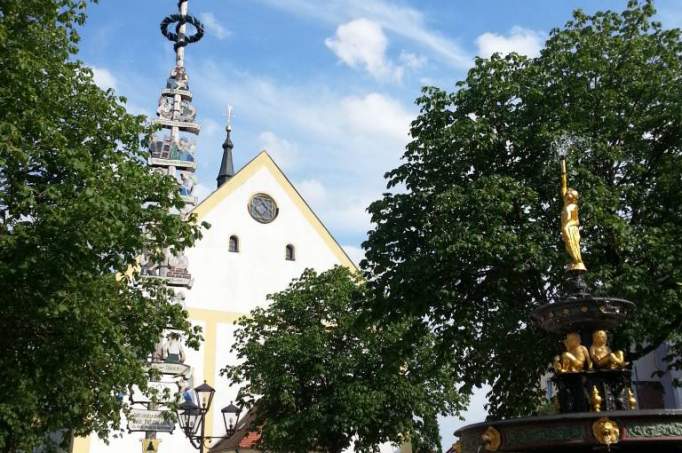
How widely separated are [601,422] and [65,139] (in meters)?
9.99

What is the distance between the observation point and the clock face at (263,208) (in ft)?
127

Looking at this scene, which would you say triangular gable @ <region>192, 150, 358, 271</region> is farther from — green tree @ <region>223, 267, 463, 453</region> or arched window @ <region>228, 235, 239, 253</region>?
green tree @ <region>223, 267, 463, 453</region>

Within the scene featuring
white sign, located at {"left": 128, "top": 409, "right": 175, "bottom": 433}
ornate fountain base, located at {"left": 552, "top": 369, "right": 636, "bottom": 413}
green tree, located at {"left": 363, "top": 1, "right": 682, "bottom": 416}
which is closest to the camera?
ornate fountain base, located at {"left": 552, "top": 369, "right": 636, "bottom": 413}

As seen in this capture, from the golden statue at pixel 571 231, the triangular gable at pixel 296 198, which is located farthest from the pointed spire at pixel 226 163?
the golden statue at pixel 571 231

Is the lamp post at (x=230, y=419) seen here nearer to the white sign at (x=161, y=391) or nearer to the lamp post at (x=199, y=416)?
the lamp post at (x=199, y=416)

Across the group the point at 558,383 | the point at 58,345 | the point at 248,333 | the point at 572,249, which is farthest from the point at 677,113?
the point at 248,333

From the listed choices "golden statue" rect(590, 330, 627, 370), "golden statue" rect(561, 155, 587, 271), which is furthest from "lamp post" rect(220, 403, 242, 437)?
"golden statue" rect(590, 330, 627, 370)

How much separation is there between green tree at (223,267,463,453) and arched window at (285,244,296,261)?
10.9 m

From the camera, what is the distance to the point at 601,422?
8.08 m

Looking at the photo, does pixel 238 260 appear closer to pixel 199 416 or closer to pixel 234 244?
pixel 234 244

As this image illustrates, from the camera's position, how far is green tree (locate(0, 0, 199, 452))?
12.8 m

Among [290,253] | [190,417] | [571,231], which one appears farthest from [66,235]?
[290,253]

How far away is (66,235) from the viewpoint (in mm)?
12523

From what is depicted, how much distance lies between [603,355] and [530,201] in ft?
19.7
